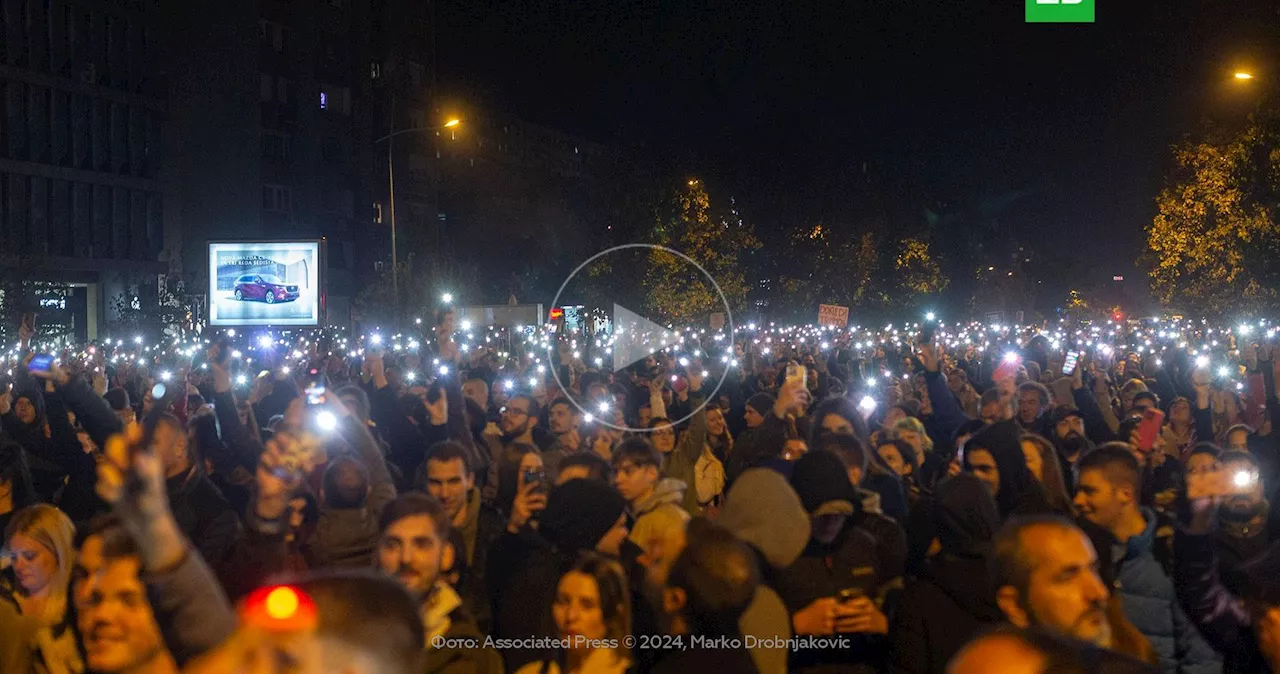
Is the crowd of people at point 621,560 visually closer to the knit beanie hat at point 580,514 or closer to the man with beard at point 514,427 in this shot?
the knit beanie hat at point 580,514

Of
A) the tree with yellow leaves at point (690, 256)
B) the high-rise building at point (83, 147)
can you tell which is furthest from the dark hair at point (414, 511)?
the high-rise building at point (83, 147)

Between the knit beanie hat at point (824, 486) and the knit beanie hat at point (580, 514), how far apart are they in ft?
2.30

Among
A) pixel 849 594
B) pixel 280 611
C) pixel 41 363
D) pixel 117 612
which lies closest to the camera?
pixel 280 611

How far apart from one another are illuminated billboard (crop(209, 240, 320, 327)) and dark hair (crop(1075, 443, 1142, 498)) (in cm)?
2189

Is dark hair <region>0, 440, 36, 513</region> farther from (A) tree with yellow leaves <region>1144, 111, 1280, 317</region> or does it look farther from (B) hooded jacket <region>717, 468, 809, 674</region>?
(A) tree with yellow leaves <region>1144, 111, 1280, 317</region>

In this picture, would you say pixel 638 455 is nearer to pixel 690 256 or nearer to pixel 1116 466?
pixel 1116 466

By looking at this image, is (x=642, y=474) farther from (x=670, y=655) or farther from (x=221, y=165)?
(x=221, y=165)

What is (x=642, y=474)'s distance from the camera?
5641 mm

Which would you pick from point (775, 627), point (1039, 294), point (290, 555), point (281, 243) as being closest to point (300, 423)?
point (290, 555)

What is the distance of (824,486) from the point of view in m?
4.80

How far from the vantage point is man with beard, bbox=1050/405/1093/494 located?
8383 millimetres

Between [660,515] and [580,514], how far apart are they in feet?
1.00

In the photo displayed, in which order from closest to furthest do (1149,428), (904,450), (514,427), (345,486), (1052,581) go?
(1052,581), (345,486), (904,450), (514,427), (1149,428)

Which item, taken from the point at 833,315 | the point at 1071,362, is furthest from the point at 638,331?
the point at 1071,362
